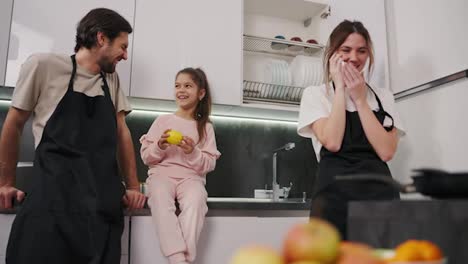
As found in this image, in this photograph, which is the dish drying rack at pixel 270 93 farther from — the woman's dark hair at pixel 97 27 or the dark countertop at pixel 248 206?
the woman's dark hair at pixel 97 27

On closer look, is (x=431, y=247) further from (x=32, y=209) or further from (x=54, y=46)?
(x=54, y=46)

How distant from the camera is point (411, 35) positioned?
1647 millimetres

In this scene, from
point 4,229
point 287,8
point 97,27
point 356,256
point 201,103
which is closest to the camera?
point 356,256

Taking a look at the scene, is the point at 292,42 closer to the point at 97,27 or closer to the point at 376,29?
the point at 376,29

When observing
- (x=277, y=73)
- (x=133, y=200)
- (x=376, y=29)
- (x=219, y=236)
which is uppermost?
(x=376, y=29)

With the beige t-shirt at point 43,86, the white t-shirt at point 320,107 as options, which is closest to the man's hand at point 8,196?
the beige t-shirt at point 43,86

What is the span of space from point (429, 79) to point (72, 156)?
1.27m

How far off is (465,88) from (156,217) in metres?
1.11

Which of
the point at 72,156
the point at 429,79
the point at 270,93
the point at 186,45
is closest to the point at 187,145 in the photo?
the point at 72,156

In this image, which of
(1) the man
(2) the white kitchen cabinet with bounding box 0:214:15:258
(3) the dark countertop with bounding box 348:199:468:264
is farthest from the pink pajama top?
(3) the dark countertop with bounding box 348:199:468:264

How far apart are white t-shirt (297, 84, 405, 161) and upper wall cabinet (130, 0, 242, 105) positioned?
57cm

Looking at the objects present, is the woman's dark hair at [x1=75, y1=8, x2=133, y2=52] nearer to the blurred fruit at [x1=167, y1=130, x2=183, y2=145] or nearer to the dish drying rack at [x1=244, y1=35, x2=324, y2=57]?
the blurred fruit at [x1=167, y1=130, x2=183, y2=145]

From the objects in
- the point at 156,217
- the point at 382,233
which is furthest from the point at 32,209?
the point at 382,233

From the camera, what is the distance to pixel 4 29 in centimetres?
156
